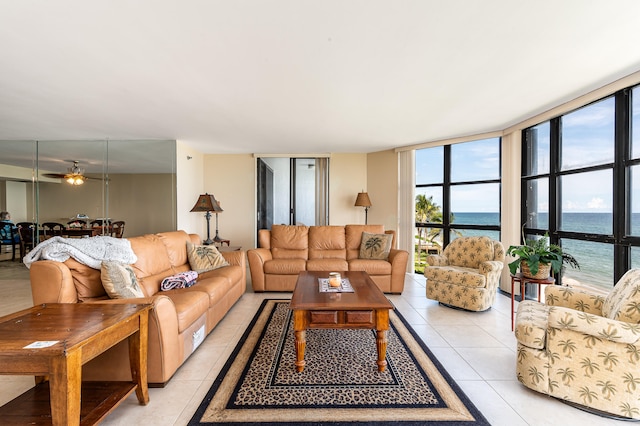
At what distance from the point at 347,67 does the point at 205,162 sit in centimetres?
454

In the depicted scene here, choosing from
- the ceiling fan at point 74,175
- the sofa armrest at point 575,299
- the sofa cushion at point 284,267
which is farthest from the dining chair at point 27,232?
the sofa armrest at point 575,299

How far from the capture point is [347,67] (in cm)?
227

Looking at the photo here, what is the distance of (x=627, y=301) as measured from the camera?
1702 millimetres

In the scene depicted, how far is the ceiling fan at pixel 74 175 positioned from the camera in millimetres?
4934

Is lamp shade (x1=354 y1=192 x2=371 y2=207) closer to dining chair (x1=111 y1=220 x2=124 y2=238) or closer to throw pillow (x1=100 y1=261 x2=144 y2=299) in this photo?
throw pillow (x1=100 y1=261 x2=144 y2=299)

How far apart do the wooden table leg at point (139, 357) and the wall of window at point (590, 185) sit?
13.4ft

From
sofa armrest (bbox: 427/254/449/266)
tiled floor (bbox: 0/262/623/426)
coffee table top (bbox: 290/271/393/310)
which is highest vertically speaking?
sofa armrest (bbox: 427/254/449/266)

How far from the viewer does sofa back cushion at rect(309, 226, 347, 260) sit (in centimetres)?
442

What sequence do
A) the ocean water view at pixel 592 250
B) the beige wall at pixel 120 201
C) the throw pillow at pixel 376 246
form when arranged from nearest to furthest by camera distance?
the ocean water view at pixel 592 250 → the throw pillow at pixel 376 246 → the beige wall at pixel 120 201

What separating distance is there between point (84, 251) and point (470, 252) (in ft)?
13.5

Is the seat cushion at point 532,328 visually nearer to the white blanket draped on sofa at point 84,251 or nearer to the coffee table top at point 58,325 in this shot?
the coffee table top at point 58,325

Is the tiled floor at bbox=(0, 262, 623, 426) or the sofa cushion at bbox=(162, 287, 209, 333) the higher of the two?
the sofa cushion at bbox=(162, 287, 209, 333)

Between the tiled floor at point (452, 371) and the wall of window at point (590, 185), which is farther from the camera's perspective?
the wall of window at point (590, 185)

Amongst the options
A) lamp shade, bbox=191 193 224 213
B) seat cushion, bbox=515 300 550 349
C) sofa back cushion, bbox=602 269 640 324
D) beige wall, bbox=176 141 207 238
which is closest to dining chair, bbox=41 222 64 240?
beige wall, bbox=176 141 207 238
